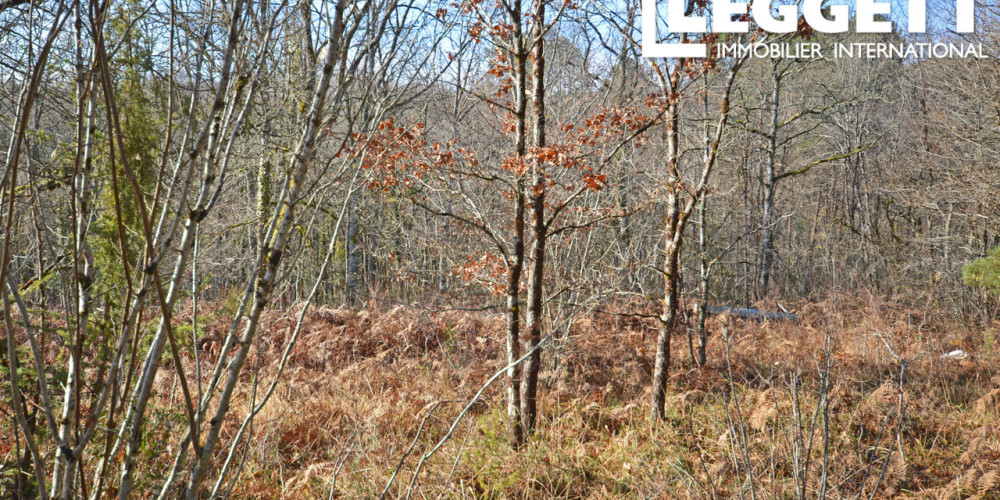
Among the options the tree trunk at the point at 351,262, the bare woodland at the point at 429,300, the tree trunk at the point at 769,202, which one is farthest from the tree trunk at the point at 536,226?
the tree trunk at the point at 769,202

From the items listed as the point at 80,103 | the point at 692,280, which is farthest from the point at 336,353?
the point at 692,280

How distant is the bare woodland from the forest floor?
4 centimetres

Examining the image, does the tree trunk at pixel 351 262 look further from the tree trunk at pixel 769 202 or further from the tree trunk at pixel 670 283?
the tree trunk at pixel 769 202

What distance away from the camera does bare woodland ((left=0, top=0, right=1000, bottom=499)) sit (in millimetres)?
1177

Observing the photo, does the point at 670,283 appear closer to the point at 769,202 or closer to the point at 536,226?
the point at 536,226

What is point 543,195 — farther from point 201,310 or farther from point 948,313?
point 948,313

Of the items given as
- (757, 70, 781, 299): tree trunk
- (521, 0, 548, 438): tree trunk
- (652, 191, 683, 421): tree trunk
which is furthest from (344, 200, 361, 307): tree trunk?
(757, 70, 781, 299): tree trunk

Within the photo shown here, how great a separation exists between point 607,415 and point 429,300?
526 cm

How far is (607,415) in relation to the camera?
5.67 m

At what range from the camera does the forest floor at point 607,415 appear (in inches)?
166

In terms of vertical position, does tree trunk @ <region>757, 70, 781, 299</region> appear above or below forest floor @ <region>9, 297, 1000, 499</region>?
above

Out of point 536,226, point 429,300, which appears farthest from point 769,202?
point 536,226

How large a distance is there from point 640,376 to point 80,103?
6.24 m

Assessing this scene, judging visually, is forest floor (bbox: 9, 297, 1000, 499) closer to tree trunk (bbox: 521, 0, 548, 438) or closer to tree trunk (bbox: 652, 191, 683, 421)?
tree trunk (bbox: 521, 0, 548, 438)
